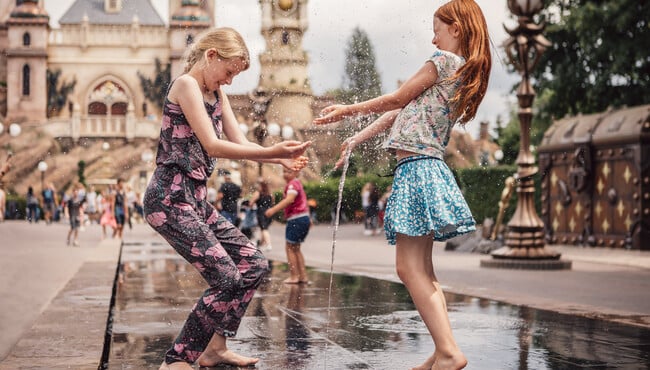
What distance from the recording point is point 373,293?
29.5ft

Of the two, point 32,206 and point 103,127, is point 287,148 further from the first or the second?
point 103,127

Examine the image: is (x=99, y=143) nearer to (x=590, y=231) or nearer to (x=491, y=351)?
(x=590, y=231)

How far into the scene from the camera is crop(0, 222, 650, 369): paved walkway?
5.65 m

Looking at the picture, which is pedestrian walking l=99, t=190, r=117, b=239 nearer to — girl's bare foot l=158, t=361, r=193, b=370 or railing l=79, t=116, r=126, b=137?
girl's bare foot l=158, t=361, r=193, b=370

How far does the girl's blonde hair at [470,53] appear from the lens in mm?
4406

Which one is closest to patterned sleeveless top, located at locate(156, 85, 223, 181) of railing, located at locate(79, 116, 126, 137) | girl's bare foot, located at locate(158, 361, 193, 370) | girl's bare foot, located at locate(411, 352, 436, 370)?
girl's bare foot, located at locate(158, 361, 193, 370)

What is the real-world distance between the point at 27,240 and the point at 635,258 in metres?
16.1

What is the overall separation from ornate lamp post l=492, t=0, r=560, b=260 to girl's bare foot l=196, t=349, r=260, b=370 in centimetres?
965

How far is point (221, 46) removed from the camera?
14.7ft

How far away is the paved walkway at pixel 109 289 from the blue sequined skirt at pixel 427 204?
1.78 meters

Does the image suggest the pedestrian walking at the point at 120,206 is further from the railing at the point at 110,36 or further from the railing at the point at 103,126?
the railing at the point at 110,36

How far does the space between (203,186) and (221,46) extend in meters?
0.68

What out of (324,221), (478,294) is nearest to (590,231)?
(478,294)

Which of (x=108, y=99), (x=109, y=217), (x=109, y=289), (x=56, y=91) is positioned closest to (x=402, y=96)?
(x=109, y=289)
